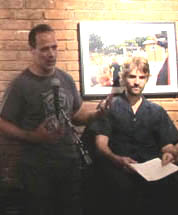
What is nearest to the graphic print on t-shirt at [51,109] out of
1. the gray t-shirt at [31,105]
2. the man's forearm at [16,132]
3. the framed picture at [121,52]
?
the gray t-shirt at [31,105]

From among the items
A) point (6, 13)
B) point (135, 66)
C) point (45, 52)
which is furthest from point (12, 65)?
point (135, 66)

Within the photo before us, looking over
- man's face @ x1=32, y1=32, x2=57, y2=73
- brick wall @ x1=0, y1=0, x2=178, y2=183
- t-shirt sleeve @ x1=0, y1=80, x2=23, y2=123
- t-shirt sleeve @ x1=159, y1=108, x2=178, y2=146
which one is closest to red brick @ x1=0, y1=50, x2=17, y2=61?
brick wall @ x1=0, y1=0, x2=178, y2=183

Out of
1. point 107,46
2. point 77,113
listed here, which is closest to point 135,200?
point 77,113

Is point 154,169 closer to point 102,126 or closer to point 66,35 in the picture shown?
point 102,126

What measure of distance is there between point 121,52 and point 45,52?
92cm

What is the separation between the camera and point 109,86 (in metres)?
2.73

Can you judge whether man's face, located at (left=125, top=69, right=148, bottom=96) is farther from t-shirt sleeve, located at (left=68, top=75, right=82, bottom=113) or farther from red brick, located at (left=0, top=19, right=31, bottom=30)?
red brick, located at (left=0, top=19, right=31, bottom=30)

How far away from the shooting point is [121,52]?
275 centimetres

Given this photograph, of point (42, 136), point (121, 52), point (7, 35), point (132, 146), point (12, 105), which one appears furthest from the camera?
point (121, 52)

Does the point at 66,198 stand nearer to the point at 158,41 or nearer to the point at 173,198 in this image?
the point at 173,198

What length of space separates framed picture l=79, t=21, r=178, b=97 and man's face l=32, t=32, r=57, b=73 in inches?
27.5

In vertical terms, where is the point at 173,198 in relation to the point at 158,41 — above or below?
below

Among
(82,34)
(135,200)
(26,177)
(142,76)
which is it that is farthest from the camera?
(82,34)

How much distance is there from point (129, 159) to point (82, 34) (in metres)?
1.09
